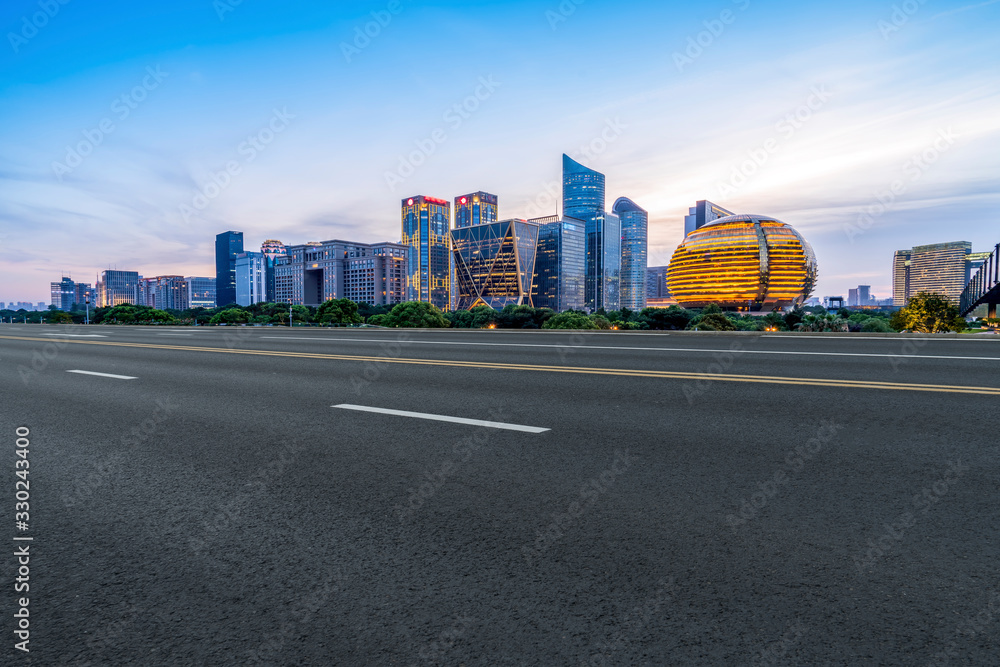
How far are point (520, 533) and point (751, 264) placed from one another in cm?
16360

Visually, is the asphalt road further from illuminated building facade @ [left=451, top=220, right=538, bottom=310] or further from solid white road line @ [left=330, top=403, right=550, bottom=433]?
illuminated building facade @ [left=451, top=220, right=538, bottom=310]

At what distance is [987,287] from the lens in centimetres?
5084

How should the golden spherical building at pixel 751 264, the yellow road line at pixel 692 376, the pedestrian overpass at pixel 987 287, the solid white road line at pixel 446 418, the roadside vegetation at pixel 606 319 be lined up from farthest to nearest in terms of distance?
the golden spherical building at pixel 751 264 < the pedestrian overpass at pixel 987 287 < the roadside vegetation at pixel 606 319 < the yellow road line at pixel 692 376 < the solid white road line at pixel 446 418

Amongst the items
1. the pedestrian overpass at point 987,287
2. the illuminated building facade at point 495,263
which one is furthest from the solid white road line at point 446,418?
the illuminated building facade at point 495,263

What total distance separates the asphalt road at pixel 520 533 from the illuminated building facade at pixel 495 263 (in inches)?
7018

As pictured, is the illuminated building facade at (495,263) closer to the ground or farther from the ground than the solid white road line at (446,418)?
farther from the ground

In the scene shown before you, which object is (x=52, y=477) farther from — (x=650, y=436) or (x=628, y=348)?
(x=628, y=348)

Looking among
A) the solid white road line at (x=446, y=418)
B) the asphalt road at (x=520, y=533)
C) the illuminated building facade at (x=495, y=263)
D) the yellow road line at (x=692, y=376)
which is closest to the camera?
the asphalt road at (x=520, y=533)

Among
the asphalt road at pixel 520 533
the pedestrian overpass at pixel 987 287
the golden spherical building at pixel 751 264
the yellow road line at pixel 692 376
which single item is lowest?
the asphalt road at pixel 520 533

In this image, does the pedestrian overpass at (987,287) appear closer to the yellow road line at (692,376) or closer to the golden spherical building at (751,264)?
the yellow road line at (692,376)

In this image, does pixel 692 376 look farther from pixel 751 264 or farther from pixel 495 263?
pixel 495 263

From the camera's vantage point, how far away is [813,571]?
2.47 meters

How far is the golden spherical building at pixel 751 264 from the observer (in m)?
150

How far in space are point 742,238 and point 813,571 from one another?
164181 mm
